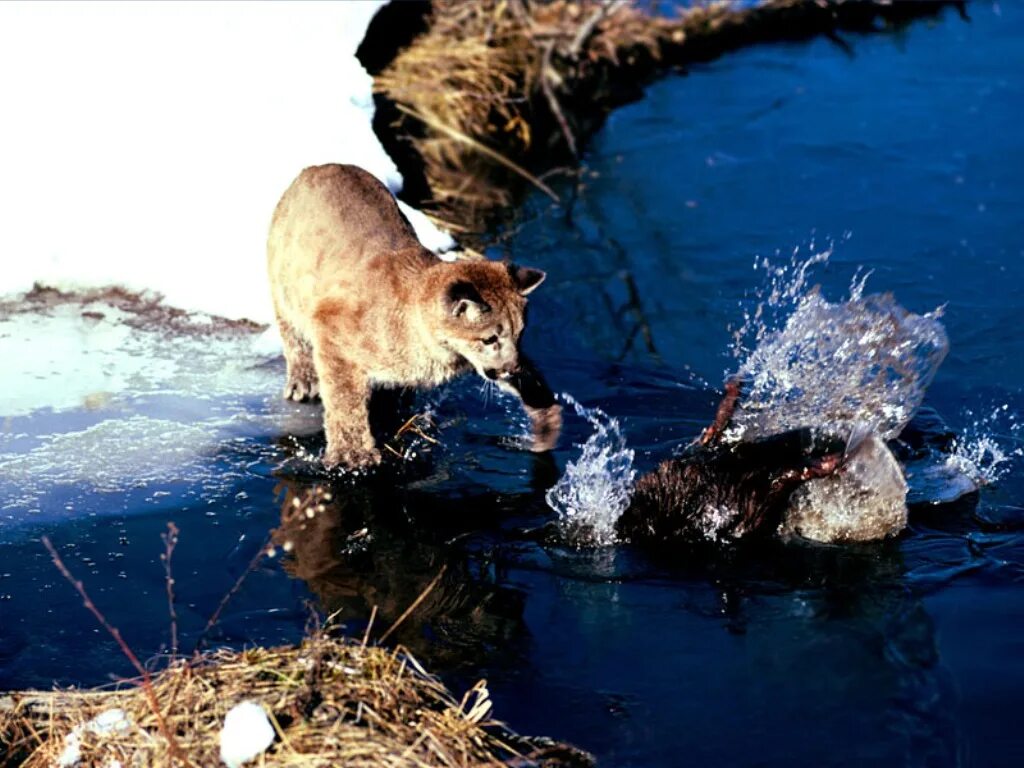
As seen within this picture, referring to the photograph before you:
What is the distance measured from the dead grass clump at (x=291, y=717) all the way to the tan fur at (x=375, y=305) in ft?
7.59

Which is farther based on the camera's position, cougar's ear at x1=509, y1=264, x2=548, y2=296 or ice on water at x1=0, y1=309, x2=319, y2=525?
ice on water at x1=0, y1=309, x2=319, y2=525

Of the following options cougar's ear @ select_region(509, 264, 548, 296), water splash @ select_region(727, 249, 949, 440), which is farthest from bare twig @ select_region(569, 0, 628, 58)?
cougar's ear @ select_region(509, 264, 548, 296)

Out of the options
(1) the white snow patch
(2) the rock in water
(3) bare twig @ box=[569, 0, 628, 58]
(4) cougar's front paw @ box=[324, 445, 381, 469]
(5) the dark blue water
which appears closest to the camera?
(1) the white snow patch

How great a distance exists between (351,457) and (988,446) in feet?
10.9

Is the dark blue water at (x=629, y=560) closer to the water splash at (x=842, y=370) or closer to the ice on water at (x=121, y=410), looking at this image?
the ice on water at (x=121, y=410)

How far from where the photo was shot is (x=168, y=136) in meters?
9.45

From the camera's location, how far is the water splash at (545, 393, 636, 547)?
624cm

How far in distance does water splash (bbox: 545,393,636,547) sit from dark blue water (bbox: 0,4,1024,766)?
12 centimetres

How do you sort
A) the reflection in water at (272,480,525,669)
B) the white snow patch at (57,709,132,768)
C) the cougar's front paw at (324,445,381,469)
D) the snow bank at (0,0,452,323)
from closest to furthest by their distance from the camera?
the white snow patch at (57,709,132,768)
the reflection in water at (272,480,525,669)
the cougar's front paw at (324,445,381,469)
the snow bank at (0,0,452,323)

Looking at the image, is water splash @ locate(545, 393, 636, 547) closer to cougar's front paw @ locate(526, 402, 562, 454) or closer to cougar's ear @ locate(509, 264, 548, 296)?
cougar's front paw @ locate(526, 402, 562, 454)

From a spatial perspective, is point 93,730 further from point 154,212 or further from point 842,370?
point 154,212

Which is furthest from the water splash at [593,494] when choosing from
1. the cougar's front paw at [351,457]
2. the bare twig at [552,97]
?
the bare twig at [552,97]

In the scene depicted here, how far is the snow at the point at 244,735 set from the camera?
3.89m

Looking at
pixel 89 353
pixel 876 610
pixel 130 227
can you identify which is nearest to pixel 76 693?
pixel 876 610
